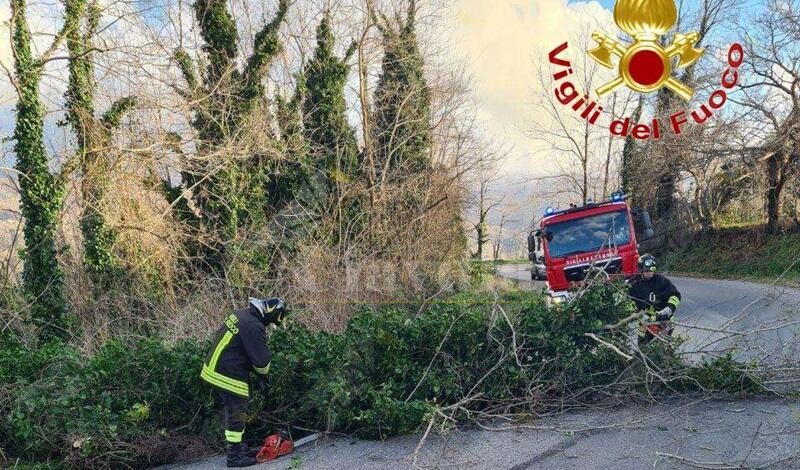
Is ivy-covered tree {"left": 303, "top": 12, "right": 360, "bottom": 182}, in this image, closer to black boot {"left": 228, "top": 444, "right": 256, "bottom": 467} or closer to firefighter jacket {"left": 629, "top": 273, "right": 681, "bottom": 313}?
firefighter jacket {"left": 629, "top": 273, "right": 681, "bottom": 313}

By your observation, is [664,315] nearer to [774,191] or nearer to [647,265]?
[647,265]

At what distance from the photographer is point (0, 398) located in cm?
675

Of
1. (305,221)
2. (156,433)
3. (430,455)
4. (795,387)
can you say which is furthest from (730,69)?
(156,433)

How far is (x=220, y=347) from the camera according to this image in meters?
6.27

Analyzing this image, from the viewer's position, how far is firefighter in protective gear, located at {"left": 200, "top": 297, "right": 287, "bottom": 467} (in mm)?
6156

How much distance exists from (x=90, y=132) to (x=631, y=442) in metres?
13.4

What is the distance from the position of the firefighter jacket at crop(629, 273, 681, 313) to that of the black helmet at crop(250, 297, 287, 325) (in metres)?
4.60

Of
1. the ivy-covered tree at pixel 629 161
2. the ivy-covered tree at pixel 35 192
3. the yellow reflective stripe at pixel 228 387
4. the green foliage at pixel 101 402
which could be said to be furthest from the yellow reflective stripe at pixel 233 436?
the ivy-covered tree at pixel 629 161

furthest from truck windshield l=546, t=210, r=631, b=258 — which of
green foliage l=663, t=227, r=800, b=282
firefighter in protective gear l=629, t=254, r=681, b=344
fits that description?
green foliage l=663, t=227, r=800, b=282

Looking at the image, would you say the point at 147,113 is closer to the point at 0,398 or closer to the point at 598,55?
the point at 0,398

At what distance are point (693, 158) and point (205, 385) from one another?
22.8 meters

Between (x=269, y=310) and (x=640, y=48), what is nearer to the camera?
(x=269, y=310)

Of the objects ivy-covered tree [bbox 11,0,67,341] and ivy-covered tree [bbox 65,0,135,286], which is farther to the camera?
ivy-covered tree [bbox 65,0,135,286]

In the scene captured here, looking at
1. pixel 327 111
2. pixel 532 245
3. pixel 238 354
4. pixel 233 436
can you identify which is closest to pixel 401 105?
pixel 327 111
